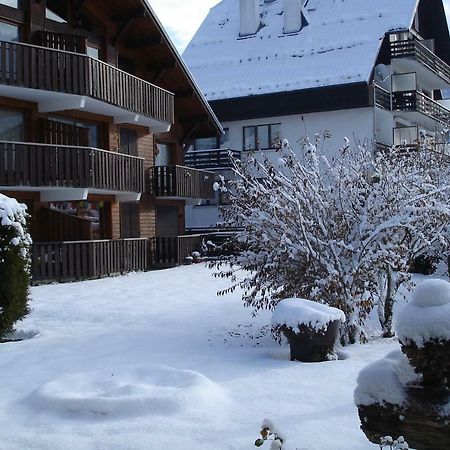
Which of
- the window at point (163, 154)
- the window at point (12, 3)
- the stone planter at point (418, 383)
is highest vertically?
the window at point (12, 3)

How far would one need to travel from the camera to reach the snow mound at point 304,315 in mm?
7336

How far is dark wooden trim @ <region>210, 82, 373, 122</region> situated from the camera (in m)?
28.9

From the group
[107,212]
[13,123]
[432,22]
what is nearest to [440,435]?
[13,123]

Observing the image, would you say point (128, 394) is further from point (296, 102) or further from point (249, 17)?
point (249, 17)

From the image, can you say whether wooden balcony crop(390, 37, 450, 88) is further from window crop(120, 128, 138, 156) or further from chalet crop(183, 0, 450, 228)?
window crop(120, 128, 138, 156)

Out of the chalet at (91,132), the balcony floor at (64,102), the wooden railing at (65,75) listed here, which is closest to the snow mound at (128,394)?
the chalet at (91,132)

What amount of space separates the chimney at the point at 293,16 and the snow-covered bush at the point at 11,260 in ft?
87.6

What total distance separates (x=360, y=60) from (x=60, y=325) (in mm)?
22634

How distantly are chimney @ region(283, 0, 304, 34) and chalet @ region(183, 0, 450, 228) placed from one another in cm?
5

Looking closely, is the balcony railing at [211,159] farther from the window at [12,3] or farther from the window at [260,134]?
the window at [12,3]

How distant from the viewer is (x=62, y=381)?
6328 millimetres

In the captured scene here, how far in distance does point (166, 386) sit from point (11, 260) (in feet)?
11.4

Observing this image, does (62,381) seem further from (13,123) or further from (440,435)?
(13,123)

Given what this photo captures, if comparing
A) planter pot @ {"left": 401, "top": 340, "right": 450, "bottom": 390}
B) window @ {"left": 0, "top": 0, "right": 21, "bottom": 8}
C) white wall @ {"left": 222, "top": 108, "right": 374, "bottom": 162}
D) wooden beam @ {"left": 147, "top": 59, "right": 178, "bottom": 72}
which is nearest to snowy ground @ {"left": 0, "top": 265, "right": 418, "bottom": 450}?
planter pot @ {"left": 401, "top": 340, "right": 450, "bottom": 390}
